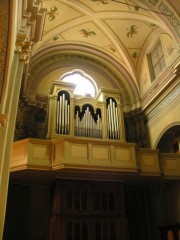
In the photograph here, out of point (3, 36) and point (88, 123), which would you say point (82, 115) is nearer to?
point (88, 123)

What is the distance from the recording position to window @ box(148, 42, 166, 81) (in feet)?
36.4

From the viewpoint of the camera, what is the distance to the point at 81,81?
12.3 metres

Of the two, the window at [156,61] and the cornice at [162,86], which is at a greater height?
the window at [156,61]

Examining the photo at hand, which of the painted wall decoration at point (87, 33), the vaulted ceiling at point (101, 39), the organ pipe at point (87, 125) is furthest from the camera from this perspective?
the painted wall decoration at point (87, 33)

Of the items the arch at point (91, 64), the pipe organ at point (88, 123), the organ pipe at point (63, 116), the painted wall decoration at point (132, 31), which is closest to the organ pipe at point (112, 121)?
the pipe organ at point (88, 123)

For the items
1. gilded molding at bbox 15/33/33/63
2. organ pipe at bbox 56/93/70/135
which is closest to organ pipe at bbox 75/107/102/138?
organ pipe at bbox 56/93/70/135

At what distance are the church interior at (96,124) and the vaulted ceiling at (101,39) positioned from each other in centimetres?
4

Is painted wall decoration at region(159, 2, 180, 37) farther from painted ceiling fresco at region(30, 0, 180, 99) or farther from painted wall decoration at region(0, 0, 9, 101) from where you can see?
painted wall decoration at region(0, 0, 9, 101)

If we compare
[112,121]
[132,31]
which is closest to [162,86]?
[112,121]

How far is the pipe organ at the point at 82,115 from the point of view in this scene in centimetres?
936

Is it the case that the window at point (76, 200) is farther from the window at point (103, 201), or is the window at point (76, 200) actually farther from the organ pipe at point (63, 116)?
the organ pipe at point (63, 116)

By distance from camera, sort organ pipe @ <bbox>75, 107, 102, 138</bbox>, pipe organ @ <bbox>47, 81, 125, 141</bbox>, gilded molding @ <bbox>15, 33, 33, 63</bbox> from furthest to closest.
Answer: organ pipe @ <bbox>75, 107, 102, 138</bbox> → pipe organ @ <bbox>47, 81, 125, 141</bbox> → gilded molding @ <bbox>15, 33, 33, 63</bbox>

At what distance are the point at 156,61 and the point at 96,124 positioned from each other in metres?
3.90

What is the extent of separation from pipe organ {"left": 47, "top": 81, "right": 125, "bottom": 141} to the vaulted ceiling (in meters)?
1.70
